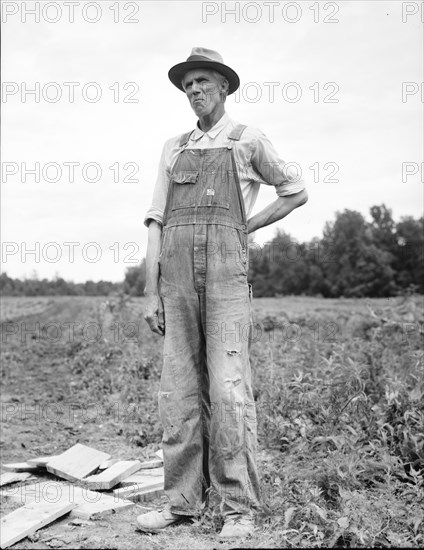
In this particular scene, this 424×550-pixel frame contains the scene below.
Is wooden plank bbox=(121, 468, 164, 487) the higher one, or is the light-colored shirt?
the light-colored shirt

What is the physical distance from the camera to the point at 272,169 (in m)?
3.67

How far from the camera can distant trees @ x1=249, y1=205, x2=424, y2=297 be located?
3316 centimetres

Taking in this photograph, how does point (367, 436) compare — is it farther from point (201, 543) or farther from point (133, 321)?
point (133, 321)

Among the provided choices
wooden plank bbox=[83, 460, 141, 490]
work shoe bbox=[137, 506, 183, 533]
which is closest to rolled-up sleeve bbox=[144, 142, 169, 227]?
work shoe bbox=[137, 506, 183, 533]

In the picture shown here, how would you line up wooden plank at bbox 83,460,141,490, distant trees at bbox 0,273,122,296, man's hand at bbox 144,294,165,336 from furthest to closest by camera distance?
distant trees at bbox 0,273,122,296 → wooden plank at bbox 83,460,141,490 → man's hand at bbox 144,294,165,336

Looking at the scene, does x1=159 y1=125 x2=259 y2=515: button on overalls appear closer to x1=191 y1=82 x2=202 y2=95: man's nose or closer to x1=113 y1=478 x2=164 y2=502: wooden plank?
x1=191 y1=82 x2=202 y2=95: man's nose

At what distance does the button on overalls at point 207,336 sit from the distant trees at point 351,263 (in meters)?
26.2

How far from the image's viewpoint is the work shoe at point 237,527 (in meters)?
3.36

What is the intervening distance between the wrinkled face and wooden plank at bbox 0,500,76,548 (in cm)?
229

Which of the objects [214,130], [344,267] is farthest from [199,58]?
[344,267]

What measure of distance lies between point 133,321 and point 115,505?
7.89 meters

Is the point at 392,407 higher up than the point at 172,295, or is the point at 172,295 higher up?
the point at 172,295

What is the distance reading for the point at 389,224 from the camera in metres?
43.7

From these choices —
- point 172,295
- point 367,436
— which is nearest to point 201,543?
point 172,295
